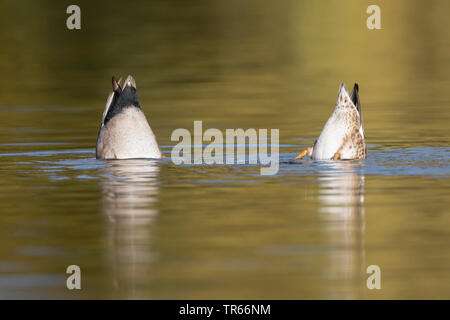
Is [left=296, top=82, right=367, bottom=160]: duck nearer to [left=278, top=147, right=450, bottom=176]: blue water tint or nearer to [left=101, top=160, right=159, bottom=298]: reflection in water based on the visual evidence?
[left=278, top=147, right=450, bottom=176]: blue water tint

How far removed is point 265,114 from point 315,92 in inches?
148

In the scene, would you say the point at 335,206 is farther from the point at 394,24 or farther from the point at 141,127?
the point at 394,24

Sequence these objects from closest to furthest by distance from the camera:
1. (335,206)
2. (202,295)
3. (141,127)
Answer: (202,295), (335,206), (141,127)

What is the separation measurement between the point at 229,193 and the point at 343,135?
8.59ft

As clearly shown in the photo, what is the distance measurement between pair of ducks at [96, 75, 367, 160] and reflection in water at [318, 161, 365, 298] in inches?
11.5

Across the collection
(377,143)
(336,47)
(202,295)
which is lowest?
(202,295)

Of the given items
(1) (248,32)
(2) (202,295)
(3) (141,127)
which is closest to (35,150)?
(3) (141,127)

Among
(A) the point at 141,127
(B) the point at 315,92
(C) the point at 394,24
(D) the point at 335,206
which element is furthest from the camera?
(C) the point at 394,24

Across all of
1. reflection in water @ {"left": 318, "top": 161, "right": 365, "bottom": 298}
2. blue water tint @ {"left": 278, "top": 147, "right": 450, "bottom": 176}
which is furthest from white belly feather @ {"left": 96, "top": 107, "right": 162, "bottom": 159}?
reflection in water @ {"left": 318, "top": 161, "right": 365, "bottom": 298}

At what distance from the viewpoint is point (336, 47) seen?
34.7 meters

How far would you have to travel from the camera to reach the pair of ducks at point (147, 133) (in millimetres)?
14898

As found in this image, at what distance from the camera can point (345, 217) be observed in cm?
1145

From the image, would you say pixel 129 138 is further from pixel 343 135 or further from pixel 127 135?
pixel 343 135

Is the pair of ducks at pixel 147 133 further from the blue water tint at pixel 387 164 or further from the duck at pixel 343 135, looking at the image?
the blue water tint at pixel 387 164
